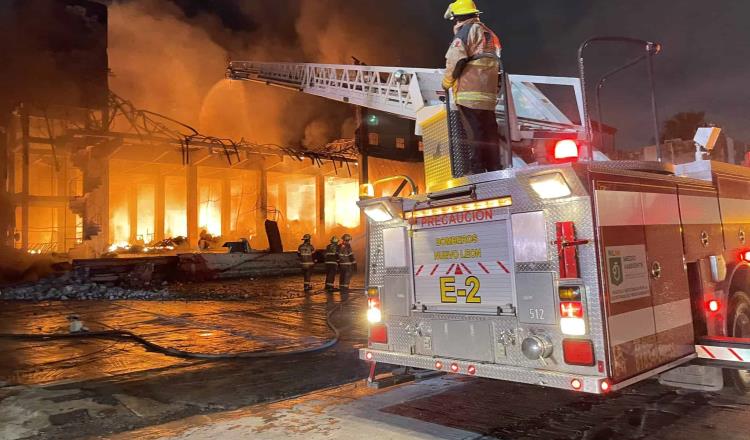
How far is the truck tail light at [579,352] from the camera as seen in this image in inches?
110

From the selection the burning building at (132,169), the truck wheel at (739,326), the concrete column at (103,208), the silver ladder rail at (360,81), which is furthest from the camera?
the concrete column at (103,208)

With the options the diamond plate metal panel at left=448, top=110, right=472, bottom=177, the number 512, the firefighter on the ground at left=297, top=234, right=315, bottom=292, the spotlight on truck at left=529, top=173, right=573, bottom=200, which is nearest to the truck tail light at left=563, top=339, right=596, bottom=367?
the number 512

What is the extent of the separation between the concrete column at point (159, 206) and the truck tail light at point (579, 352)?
1073 inches

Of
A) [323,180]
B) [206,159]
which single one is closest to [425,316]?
[206,159]

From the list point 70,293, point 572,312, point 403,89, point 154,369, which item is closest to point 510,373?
point 572,312

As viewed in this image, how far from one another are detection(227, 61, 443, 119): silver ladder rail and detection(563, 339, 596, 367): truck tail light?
405 inches

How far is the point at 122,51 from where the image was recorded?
2397 cm

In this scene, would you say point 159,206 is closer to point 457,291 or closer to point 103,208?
point 103,208

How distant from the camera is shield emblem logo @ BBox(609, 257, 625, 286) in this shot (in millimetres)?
2842

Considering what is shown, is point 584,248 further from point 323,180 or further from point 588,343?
point 323,180

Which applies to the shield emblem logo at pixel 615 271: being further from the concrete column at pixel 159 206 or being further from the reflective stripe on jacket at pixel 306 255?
the concrete column at pixel 159 206

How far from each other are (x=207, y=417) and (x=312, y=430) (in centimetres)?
92

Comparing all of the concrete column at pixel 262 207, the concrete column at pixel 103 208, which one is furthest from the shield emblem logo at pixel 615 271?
the concrete column at pixel 262 207

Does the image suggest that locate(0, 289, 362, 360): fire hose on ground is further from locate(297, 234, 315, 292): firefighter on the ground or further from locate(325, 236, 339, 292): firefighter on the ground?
locate(297, 234, 315, 292): firefighter on the ground
